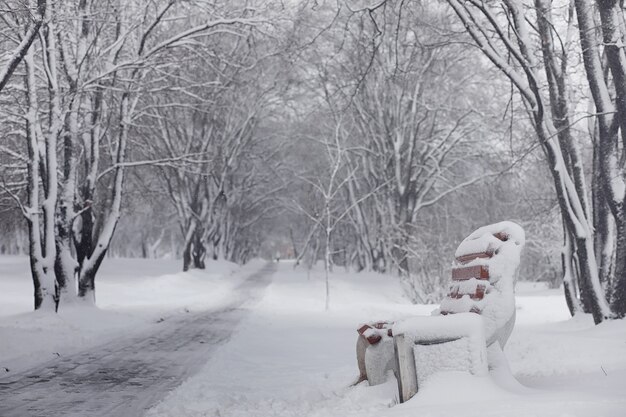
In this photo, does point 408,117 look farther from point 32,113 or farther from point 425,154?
point 32,113

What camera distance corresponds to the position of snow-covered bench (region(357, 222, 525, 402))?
5.29 metres

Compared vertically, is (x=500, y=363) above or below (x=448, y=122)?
below

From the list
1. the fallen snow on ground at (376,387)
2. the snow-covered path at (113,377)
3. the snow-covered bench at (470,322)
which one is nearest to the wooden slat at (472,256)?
the snow-covered bench at (470,322)

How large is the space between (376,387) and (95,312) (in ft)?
33.3

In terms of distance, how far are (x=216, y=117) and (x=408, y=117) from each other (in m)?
9.75

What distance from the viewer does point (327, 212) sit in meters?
18.2

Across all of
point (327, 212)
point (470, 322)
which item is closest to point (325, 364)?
point (470, 322)

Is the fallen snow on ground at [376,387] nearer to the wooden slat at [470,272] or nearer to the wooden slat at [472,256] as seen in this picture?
the wooden slat at [470,272]

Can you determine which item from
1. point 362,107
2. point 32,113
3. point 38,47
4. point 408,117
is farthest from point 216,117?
point 32,113

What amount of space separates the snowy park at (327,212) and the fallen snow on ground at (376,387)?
37 millimetres

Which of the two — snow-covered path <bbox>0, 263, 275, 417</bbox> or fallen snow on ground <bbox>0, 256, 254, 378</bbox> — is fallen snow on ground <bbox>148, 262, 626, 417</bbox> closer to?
snow-covered path <bbox>0, 263, 275, 417</bbox>

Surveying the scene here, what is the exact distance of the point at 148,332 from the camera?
1272 centimetres

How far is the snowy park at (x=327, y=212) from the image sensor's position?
5.91 meters

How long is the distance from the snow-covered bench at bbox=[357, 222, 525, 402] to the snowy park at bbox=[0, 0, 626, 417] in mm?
19
